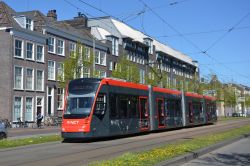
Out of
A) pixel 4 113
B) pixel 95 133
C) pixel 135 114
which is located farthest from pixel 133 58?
pixel 95 133

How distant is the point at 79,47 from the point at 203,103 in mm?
14129

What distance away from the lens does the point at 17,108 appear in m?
46.4

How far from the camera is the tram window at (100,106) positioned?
22.7 meters

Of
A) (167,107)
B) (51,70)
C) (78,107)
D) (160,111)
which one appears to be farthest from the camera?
(51,70)

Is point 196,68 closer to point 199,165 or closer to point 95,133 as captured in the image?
point 95,133

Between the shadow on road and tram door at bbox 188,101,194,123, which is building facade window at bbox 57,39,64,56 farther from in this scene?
the shadow on road

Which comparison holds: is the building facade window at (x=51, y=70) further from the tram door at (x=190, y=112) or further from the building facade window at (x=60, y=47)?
the tram door at (x=190, y=112)

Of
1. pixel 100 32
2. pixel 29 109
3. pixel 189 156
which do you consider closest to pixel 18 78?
pixel 29 109

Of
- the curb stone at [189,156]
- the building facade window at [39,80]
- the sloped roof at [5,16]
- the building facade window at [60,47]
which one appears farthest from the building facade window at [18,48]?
the curb stone at [189,156]

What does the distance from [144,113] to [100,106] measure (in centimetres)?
595

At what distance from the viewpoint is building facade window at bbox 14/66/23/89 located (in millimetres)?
46344

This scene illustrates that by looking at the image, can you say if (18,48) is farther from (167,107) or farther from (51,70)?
(167,107)

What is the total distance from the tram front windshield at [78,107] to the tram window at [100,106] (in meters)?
0.40

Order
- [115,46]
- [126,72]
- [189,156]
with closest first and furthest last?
[189,156]
[126,72]
[115,46]
